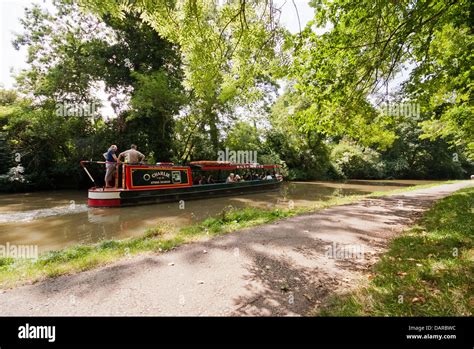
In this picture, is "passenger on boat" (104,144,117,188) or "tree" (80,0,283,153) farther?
A: "passenger on boat" (104,144,117,188)

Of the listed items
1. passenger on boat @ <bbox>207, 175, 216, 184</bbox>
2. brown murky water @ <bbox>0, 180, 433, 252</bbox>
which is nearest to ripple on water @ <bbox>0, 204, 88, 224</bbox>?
brown murky water @ <bbox>0, 180, 433, 252</bbox>

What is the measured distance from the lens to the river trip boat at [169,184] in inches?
461

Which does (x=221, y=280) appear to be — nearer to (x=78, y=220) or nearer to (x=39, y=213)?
(x=78, y=220)

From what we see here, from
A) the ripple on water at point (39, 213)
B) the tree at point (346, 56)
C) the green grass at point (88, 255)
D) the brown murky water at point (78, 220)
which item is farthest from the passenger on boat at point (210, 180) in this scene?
the tree at point (346, 56)

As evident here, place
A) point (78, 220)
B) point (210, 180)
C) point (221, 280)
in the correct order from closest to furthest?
point (221, 280) < point (78, 220) < point (210, 180)

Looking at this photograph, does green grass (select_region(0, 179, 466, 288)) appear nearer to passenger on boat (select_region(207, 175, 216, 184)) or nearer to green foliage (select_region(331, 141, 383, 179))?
passenger on boat (select_region(207, 175, 216, 184))

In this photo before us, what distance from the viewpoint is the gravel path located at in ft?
9.62

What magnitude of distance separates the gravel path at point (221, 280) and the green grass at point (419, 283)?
32 centimetres

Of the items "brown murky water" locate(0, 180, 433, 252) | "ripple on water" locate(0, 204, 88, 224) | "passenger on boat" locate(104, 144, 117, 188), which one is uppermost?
"passenger on boat" locate(104, 144, 117, 188)

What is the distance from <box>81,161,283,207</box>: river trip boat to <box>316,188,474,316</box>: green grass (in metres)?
11.0

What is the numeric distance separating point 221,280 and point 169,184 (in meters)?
11.0

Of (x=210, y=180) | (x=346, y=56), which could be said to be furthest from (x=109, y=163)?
(x=346, y=56)

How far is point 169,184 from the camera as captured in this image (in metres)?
13.9
